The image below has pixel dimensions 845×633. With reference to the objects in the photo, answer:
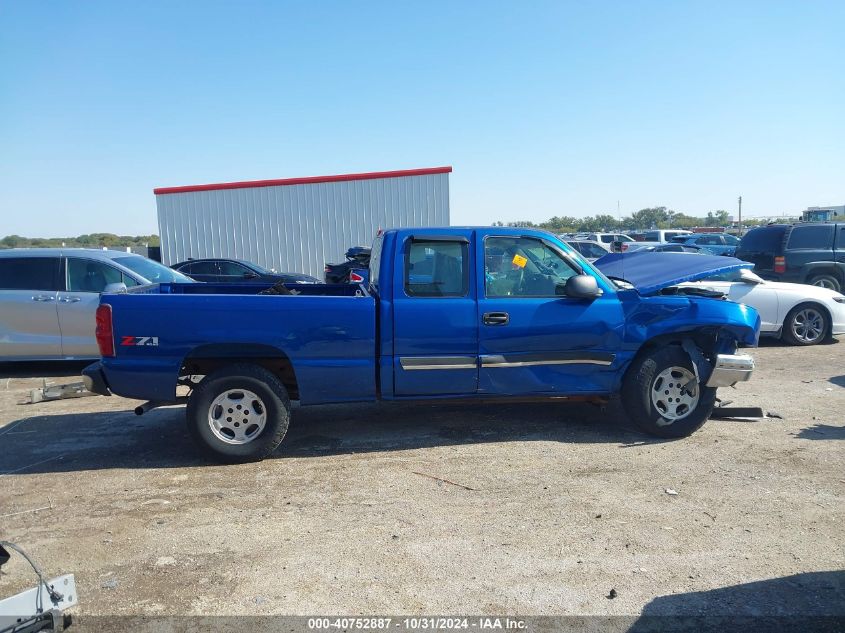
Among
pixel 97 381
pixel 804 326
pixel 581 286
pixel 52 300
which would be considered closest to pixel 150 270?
pixel 52 300

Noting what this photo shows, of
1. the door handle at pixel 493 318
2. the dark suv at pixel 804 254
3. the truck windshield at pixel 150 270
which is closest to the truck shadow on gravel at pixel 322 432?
the door handle at pixel 493 318

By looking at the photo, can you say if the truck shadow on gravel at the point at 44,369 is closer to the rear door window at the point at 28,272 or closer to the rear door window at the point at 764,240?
the rear door window at the point at 28,272

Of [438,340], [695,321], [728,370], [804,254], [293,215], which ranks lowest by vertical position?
[728,370]

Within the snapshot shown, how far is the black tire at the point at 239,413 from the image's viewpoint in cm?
551

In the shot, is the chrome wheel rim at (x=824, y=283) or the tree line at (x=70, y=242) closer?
the chrome wheel rim at (x=824, y=283)

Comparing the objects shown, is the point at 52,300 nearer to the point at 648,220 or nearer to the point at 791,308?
the point at 791,308

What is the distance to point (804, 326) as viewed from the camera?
10797mm

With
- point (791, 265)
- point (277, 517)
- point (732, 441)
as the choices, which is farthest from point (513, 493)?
point (791, 265)

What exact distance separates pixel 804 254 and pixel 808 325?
3.37 m

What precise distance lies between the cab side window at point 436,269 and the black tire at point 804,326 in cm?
733

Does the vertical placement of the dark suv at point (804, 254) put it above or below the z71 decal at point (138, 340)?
above

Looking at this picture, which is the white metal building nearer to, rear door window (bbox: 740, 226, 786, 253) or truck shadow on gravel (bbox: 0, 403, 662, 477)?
rear door window (bbox: 740, 226, 786, 253)

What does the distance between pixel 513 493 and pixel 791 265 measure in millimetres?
11153

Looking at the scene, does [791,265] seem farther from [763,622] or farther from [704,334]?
[763,622]
